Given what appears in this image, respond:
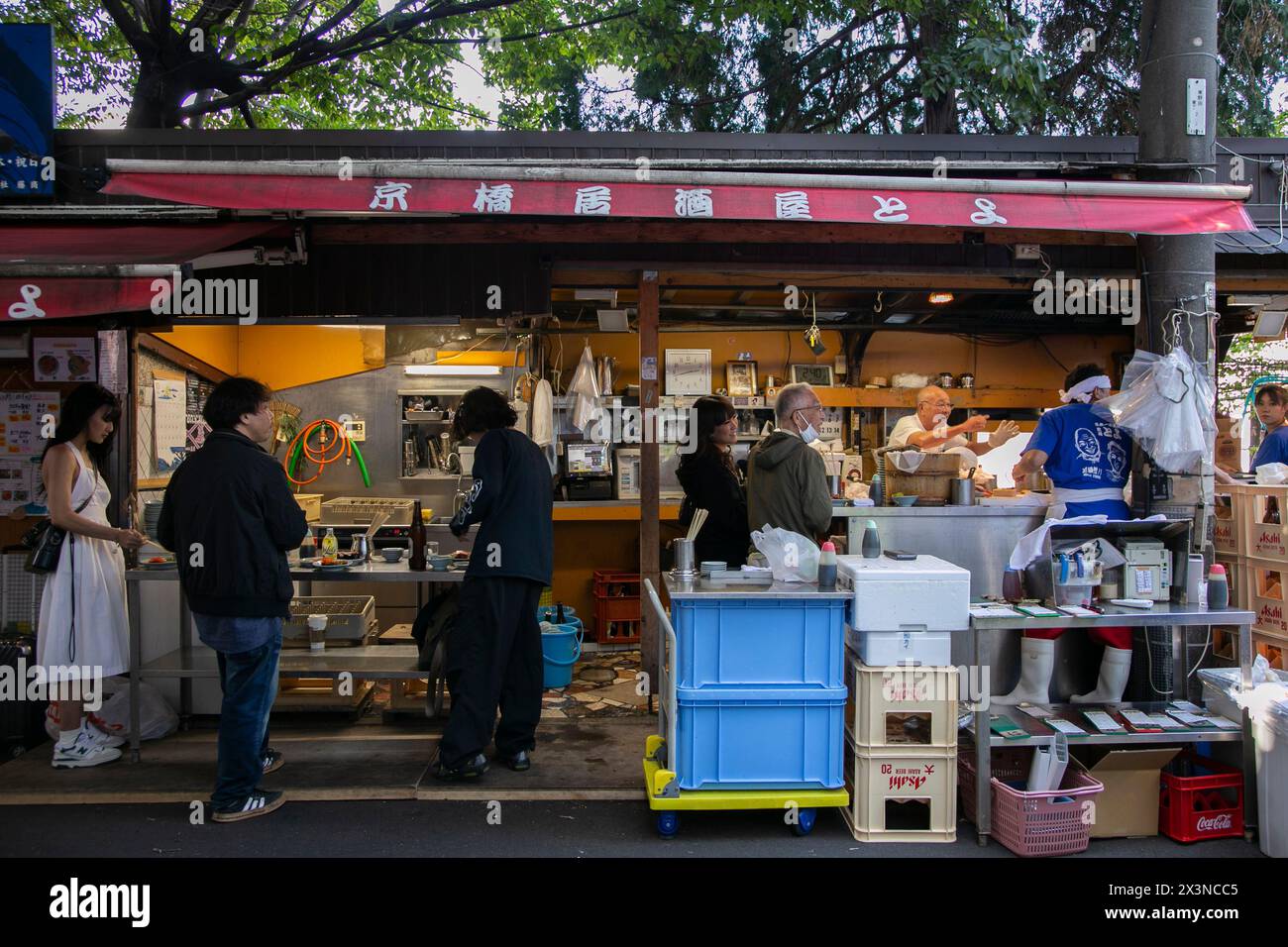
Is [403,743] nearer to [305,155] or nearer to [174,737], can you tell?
[174,737]

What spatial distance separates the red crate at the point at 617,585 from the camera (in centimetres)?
781

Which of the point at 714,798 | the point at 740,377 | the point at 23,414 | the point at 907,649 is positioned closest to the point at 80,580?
the point at 23,414

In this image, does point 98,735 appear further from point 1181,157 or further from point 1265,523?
point 1265,523

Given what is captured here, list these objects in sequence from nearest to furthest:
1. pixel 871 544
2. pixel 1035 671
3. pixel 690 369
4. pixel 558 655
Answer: pixel 871 544, pixel 1035 671, pixel 558 655, pixel 690 369

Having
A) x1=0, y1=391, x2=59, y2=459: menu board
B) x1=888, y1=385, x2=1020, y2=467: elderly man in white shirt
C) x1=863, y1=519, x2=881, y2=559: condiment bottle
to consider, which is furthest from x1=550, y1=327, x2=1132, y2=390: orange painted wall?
x1=0, y1=391, x2=59, y2=459: menu board

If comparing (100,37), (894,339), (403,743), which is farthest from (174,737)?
(100,37)

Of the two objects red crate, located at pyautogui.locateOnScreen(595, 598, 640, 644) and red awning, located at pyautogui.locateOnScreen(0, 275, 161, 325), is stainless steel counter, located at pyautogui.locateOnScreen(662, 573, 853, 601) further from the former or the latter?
red crate, located at pyautogui.locateOnScreen(595, 598, 640, 644)

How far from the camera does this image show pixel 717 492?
5.79 metres

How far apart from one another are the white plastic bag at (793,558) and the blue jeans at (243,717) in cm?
243

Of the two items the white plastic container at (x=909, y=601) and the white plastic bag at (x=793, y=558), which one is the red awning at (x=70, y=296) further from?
the white plastic container at (x=909, y=601)

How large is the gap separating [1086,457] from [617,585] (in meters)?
4.17

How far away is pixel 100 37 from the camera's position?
11.7 meters

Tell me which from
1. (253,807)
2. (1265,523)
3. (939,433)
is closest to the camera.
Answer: (253,807)

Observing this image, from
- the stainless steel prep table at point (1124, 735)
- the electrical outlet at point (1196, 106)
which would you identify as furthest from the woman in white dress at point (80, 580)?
the electrical outlet at point (1196, 106)
